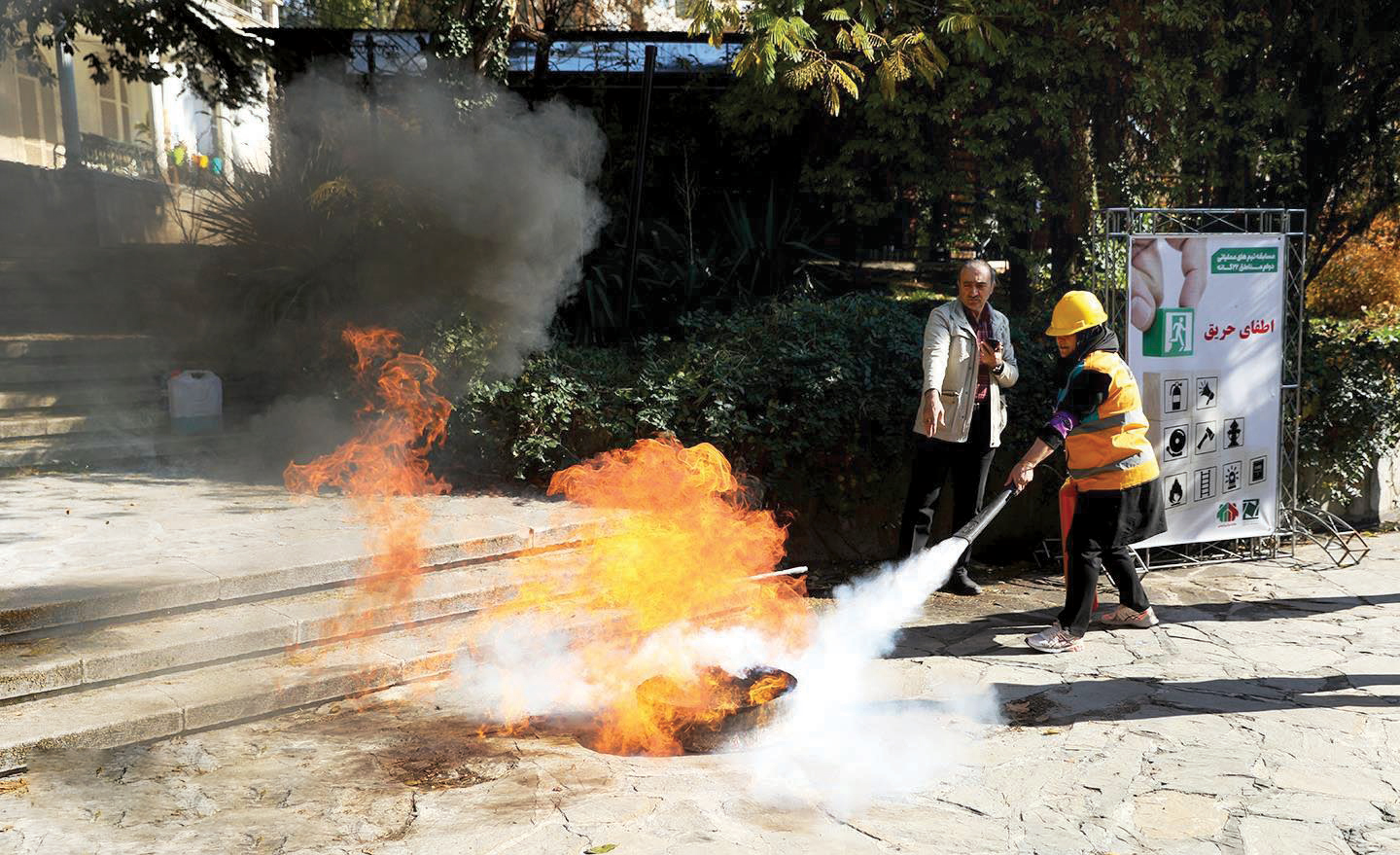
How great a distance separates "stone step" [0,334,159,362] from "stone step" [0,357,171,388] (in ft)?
0.24

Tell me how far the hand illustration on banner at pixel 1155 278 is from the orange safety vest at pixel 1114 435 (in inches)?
62.0

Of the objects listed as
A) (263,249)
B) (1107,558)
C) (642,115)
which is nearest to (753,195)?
(642,115)

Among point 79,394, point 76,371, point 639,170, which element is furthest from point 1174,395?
point 76,371

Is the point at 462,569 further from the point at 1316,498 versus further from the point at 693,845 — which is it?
the point at 1316,498

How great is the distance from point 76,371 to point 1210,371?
31.4 ft

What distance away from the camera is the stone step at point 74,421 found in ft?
29.0

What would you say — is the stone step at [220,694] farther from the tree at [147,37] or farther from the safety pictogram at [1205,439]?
the tree at [147,37]

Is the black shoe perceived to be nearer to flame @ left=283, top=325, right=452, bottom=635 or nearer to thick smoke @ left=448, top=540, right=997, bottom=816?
thick smoke @ left=448, top=540, right=997, bottom=816

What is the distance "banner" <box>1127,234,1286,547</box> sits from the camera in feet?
23.9

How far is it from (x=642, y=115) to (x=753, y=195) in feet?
9.94

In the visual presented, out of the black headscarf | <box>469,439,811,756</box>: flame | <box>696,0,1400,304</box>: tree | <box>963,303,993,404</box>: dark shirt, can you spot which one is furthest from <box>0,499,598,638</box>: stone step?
<box>696,0,1400,304</box>: tree

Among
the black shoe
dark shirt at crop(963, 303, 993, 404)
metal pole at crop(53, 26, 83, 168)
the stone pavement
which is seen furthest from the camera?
metal pole at crop(53, 26, 83, 168)

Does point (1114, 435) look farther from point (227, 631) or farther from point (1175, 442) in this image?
point (227, 631)

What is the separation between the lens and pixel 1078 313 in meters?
5.83
